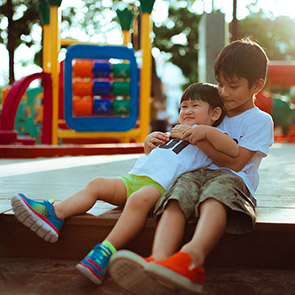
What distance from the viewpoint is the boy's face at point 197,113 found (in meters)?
1.89

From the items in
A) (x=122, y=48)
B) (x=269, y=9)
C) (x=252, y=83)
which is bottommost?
(x=252, y=83)

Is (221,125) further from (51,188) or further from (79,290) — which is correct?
(51,188)

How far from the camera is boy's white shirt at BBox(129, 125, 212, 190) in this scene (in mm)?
1797

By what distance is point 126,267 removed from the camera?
4.35ft

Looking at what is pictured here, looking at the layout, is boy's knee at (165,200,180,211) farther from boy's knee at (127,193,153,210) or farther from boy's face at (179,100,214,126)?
boy's face at (179,100,214,126)

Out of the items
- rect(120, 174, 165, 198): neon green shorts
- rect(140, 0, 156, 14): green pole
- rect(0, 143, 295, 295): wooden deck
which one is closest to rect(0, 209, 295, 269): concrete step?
rect(0, 143, 295, 295): wooden deck

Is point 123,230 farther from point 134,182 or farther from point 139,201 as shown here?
point 134,182

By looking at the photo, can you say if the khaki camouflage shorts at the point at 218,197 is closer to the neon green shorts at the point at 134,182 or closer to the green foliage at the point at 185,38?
the neon green shorts at the point at 134,182

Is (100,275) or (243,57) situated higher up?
(243,57)

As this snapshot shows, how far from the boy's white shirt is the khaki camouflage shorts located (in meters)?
0.07

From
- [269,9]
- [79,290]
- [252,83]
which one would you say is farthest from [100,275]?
[269,9]

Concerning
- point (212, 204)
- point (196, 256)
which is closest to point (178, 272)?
point (196, 256)

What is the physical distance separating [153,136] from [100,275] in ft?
2.25

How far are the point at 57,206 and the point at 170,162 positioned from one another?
48 cm
